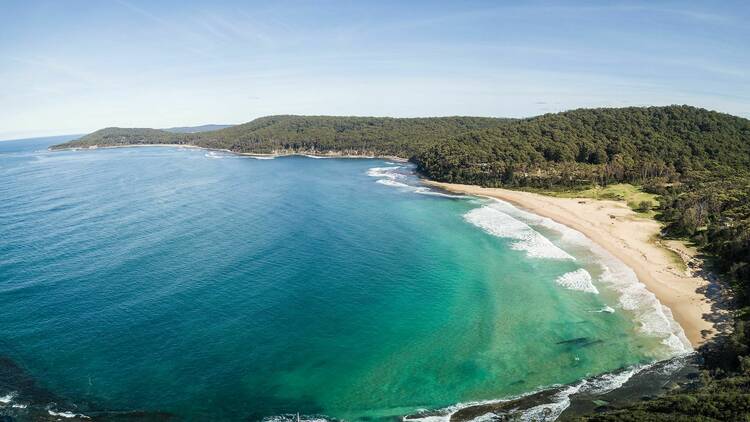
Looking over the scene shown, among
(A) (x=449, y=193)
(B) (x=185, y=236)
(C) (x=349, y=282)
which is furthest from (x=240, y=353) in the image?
(A) (x=449, y=193)

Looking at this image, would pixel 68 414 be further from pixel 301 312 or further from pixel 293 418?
pixel 301 312

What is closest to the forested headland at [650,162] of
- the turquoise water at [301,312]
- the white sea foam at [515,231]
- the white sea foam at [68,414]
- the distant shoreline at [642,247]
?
the distant shoreline at [642,247]

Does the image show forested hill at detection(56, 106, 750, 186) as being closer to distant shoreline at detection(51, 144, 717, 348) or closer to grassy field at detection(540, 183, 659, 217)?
grassy field at detection(540, 183, 659, 217)

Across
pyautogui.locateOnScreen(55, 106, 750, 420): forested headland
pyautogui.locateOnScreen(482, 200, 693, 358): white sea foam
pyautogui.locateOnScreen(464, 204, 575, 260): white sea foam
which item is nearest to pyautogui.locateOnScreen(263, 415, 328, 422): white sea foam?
pyautogui.locateOnScreen(482, 200, 693, 358): white sea foam

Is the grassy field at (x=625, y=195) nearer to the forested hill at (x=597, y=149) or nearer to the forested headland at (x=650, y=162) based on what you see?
the forested headland at (x=650, y=162)

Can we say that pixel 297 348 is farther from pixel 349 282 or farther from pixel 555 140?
pixel 555 140
